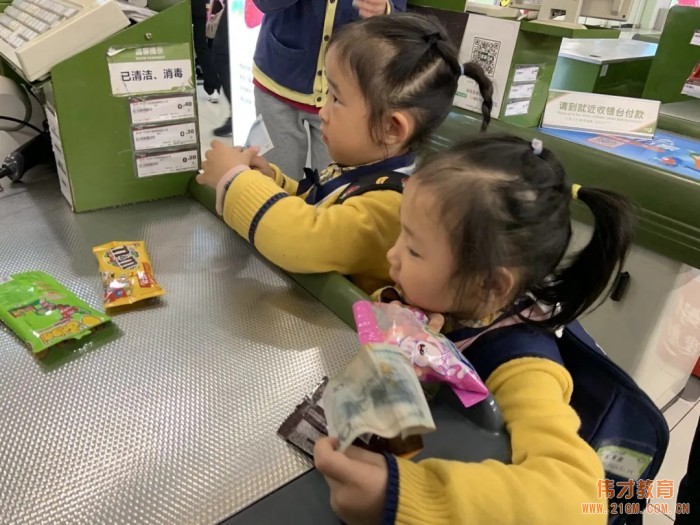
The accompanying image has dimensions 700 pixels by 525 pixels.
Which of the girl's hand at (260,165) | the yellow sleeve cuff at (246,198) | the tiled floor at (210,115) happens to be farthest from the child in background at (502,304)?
the tiled floor at (210,115)

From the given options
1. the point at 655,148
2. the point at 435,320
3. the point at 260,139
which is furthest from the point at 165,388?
the point at 655,148

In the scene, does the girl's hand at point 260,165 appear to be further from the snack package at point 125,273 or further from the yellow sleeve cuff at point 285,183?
the snack package at point 125,273

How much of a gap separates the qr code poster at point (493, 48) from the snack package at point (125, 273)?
0.90m

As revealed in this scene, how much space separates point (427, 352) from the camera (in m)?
0.53

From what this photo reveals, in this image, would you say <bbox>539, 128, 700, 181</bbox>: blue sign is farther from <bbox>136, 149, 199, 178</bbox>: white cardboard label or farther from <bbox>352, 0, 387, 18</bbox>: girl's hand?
<bbox>136, 149, 199, 178</bbox>: white cardboard label

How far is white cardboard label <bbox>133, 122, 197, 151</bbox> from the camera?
0.91 meters

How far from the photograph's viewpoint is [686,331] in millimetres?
1411

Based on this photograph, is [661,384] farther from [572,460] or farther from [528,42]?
[572,460]

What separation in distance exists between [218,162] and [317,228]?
0.74 ft

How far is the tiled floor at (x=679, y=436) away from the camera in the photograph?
1330mm

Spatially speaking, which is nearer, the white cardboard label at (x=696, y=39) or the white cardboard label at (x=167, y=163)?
the white cardboard label at (x=167, y=163)

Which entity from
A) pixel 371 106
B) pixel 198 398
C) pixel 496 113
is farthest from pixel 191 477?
pixel 496 113

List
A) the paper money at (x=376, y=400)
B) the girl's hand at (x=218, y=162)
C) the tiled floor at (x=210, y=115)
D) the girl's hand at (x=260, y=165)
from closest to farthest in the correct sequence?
the paper money at (x=376, y=400), the girl's hand at (x=218, y=162), the girl's hand at (x=260, y=165), the tiled floor at (x=210, y=115)

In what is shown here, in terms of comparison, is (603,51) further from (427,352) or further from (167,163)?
(427,352)
